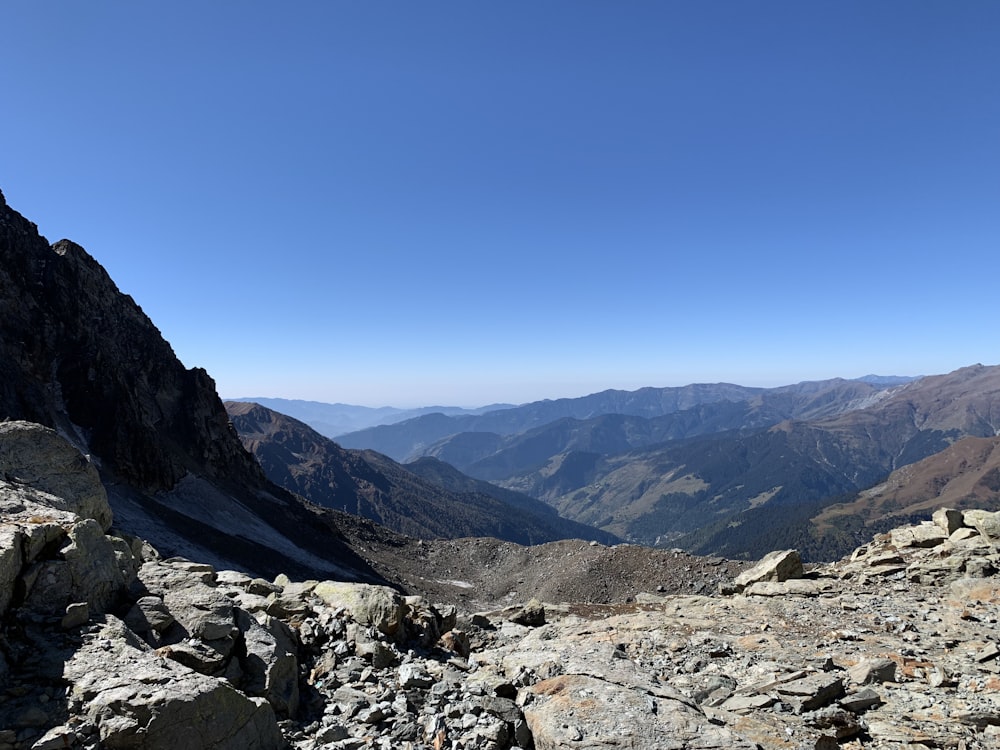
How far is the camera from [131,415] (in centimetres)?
7131

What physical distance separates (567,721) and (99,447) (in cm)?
7455

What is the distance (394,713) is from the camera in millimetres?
11508

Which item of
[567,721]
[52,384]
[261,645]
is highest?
[52,384]

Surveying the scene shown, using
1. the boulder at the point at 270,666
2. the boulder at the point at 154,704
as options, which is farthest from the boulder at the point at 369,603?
the boulder at the point at 154,704

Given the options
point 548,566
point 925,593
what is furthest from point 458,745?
point 548,566

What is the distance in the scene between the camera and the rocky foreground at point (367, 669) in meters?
8.92

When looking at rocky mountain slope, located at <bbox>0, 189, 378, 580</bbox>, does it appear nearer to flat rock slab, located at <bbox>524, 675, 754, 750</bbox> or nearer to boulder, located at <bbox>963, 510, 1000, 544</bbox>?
flat rock slab, located at <bbox>524, 675, 754, 750</bbox>

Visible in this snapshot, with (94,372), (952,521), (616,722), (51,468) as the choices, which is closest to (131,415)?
(94,372)

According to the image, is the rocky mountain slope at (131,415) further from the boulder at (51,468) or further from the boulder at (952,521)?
the boulder at (952,521)

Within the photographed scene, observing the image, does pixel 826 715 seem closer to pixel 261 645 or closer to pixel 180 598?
pixel 261 645

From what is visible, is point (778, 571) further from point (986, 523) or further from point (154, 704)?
point (154, 704)

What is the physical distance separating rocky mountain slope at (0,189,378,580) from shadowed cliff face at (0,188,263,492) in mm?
160

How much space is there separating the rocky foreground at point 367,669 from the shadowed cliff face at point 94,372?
5749cm

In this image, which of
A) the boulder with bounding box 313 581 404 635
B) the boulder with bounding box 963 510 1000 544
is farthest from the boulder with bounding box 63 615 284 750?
the boulder with bounding box 963 510 1000 544
